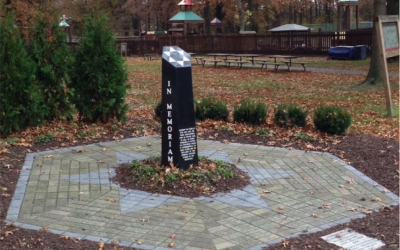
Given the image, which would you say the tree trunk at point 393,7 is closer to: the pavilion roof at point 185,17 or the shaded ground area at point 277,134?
the shaded ground area at point 277,134

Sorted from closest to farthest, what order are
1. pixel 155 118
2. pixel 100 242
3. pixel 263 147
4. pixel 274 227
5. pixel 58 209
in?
pixel 100 242, pixel 274 227, pixel 58 209, pixel 263 147, pixel 155 118

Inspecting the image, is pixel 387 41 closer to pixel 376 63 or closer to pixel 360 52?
pixel 376 63

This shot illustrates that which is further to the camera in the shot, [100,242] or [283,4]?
[283,4]

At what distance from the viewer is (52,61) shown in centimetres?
938

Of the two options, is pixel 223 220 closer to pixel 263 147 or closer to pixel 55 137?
pixel 263 147

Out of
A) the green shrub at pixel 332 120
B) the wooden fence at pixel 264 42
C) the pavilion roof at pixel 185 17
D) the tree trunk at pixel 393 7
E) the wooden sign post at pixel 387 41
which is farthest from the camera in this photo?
the pavilion roof at pixel 185 17

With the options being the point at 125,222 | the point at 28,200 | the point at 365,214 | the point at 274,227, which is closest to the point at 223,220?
the point at 274,227

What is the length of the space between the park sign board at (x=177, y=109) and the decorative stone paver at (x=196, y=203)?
0.69 meters

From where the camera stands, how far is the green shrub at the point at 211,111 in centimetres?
1019

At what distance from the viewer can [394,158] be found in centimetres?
741

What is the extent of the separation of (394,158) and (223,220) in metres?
3.45

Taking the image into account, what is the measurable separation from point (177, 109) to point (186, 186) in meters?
0.95

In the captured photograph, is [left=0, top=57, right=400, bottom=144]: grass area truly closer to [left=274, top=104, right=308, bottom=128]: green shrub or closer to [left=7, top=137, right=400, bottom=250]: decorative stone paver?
[left=274, top=104, right=308, bottom=128]: green shrub

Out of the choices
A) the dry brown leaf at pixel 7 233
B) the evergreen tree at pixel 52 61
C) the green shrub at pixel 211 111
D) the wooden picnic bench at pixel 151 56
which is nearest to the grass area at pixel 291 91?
the green shrub at pixel 211 111
